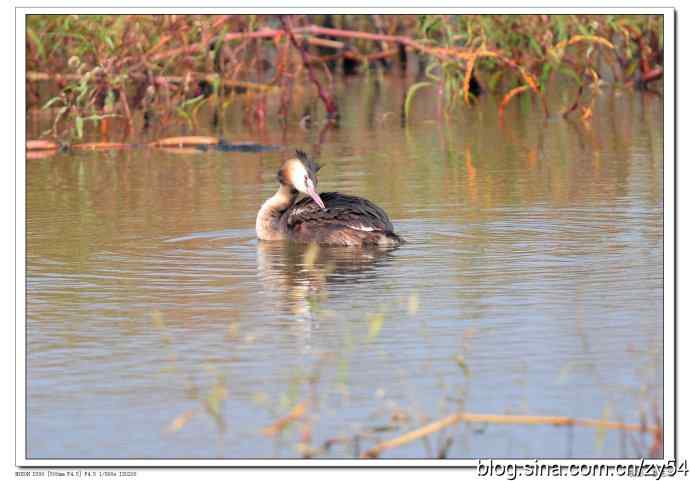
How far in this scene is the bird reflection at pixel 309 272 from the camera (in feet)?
32.3

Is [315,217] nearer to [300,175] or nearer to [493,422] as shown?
[300,175]

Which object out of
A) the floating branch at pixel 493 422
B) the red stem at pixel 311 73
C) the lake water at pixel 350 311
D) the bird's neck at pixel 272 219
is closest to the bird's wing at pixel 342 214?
the bird's neck at pixel 272 219

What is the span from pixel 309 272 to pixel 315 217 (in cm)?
129

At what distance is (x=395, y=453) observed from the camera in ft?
22.5

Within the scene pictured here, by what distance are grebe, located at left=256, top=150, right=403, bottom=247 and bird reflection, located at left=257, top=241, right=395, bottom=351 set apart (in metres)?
0.09

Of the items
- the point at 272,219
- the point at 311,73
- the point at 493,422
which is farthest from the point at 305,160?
the point at 311,73

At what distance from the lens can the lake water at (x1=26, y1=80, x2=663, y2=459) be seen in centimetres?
720

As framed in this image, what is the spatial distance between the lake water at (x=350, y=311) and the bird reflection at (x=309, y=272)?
0.11 ft

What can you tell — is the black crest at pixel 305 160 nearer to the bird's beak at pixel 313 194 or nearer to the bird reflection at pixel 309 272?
the bird's beak at pixel 313 194

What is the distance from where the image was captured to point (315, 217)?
1256 centimetres

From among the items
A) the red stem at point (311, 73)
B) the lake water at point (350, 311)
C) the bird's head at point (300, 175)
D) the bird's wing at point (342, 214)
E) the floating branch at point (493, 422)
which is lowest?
the floating branch at point (493, 422)

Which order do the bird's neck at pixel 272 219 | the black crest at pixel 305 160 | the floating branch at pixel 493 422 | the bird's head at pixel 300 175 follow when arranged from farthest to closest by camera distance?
the black crest at pixel 305 160 < the bird's head at pixel 300 175 < the bird's neck at pixel 272 219 < the floating branch at pixel 493 422

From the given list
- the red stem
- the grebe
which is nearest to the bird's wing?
the grebe
